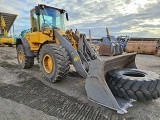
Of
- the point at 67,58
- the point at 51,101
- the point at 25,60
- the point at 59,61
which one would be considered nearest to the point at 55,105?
the point at 51,101

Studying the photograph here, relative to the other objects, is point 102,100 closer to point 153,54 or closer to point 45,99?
point 45,99

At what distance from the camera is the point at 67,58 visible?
13.7ft

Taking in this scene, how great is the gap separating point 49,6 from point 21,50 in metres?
2.20

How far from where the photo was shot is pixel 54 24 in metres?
5.64

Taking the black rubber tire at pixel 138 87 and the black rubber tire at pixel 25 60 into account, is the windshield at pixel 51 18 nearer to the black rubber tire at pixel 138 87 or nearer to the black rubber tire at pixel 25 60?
the black rubber tire at pixel 25 60

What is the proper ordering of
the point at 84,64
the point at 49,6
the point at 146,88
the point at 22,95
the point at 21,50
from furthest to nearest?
1. the point at 21,50
2. the point at 49,6
3. the point at 84,64
4. the point at 22,95
5. the point at 146,88

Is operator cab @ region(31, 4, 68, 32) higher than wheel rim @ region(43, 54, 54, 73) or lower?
higher

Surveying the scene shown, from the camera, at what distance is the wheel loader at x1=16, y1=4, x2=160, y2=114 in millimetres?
3083

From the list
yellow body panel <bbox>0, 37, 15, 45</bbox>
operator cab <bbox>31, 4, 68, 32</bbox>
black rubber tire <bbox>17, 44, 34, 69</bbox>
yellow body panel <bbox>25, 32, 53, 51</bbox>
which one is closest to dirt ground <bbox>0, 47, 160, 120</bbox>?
yellow body panel <bbox>25, 32, 53, 51</bbox>

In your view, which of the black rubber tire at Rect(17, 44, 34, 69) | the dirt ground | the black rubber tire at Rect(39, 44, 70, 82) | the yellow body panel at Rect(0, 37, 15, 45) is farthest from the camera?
the yellow body panel at Rect(0, 37, 15, 45)

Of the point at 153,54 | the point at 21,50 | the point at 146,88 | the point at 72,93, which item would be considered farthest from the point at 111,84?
the point at 153,54

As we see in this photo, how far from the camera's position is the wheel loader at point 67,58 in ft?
10.1

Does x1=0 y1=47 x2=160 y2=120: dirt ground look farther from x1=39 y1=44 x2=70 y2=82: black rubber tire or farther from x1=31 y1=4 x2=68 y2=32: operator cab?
x1=31 y1=4 x2=68 y2=32: operator cab

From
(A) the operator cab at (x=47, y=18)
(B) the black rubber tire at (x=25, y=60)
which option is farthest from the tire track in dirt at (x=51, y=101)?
(A) the operator cab at (x=47, y=18)
